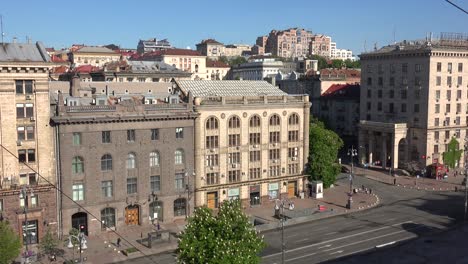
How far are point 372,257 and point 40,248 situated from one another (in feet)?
118

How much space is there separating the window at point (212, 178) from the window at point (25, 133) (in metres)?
24.7

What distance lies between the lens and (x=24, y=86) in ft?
201

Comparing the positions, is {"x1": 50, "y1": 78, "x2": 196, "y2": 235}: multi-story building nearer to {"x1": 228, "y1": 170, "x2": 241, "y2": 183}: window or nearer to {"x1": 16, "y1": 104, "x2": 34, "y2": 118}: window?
{"x1": 16, "y1": 104, "x2": 34, "y2": 118}: window

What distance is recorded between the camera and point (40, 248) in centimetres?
5738

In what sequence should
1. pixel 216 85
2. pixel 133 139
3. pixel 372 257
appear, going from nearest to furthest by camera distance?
pixel 372 257, pixel 133 139, pixel 216 85

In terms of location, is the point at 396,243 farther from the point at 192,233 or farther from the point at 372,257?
the point at 192,233

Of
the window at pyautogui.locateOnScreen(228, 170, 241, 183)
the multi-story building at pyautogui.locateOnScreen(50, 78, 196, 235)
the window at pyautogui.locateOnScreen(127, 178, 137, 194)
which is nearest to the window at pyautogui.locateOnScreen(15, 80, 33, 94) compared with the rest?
the multi-story building at pyautogui.locateOnScreen(50, 78, 196, 235)

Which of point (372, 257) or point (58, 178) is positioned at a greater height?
point (58, 178)

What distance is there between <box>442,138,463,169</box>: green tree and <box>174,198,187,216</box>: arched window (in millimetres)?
59993

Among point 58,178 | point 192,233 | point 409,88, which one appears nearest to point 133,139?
point 58,178

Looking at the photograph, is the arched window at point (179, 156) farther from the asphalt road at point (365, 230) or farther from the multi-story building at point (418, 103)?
the multi-story building at point (418, 103)

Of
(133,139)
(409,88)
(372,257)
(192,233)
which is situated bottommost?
(372,257)

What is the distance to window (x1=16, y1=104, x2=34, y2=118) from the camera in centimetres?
6106

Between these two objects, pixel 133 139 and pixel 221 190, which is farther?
pixel 221 190
